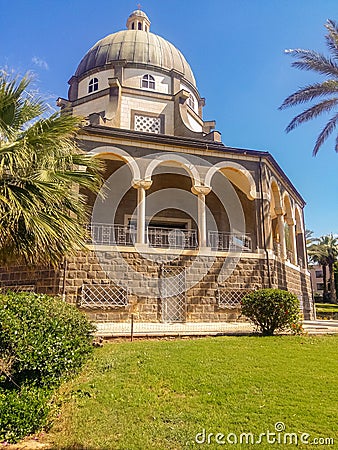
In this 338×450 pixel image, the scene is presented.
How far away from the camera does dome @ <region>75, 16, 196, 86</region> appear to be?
21344 millimetres

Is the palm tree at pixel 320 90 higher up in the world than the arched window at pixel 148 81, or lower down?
lower down

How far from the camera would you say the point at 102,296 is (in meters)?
12.8

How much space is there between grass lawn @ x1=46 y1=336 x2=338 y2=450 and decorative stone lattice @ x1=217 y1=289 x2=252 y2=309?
5.96 m

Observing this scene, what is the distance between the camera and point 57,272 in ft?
41.6

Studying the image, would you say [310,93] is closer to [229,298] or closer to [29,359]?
[229,298]

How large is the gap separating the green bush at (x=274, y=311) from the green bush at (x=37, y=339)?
→ 5464 millimetres

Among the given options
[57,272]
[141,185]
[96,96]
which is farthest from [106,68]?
[57,272]

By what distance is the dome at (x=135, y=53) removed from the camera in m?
21.3

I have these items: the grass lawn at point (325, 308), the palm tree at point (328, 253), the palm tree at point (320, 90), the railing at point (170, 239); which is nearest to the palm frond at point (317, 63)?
the palm tree at point (320, 90)

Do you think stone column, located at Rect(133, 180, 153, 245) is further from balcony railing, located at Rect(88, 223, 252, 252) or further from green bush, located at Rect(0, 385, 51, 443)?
green bush, located at Rect(0, 385, 51, 443)

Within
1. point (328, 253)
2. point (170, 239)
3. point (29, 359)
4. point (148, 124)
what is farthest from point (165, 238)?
point (328, 253)

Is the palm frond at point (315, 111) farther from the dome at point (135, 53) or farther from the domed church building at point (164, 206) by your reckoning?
the dome at point (135, 53)

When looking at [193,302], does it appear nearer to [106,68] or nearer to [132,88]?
[132,88]

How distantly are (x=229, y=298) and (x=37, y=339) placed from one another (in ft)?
32.7
